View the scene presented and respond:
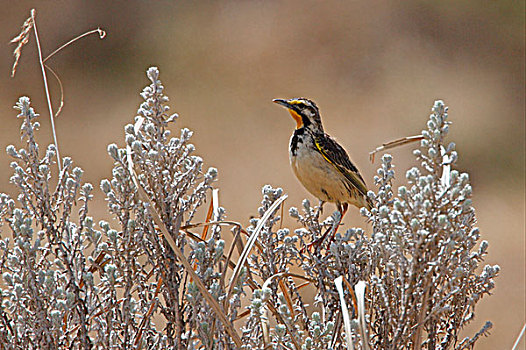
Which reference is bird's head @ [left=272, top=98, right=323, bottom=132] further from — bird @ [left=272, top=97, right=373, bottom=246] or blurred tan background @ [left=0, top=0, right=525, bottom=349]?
blurred tan background @ [left=0, top=0, right=525, bottom=349]

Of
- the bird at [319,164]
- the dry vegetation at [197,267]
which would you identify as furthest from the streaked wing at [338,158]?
the dry vegetation at [197,267]

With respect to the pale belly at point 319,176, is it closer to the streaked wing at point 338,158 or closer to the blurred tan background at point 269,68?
the streaked wing at point 338,158

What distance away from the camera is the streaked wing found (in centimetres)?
343

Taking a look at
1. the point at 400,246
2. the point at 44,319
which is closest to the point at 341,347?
the point at 400,246

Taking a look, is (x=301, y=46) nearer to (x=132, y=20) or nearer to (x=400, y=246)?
(x=132, y=20)

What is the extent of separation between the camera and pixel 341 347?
199cm

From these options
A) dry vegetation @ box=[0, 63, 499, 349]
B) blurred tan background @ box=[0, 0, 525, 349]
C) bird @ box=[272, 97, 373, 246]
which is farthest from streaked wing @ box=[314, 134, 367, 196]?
blurred tan background @ box=[0, 0, 525, 349]

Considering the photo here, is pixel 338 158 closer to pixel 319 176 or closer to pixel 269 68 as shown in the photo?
pixel 319 176

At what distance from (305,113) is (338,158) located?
25 cm

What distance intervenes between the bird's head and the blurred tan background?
516 centimetres

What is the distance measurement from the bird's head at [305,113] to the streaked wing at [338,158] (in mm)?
60

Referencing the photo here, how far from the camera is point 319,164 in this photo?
11.1ft

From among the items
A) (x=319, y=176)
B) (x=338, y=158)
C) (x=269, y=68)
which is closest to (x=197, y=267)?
(x=319, y=176)

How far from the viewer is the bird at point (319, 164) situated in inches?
132
